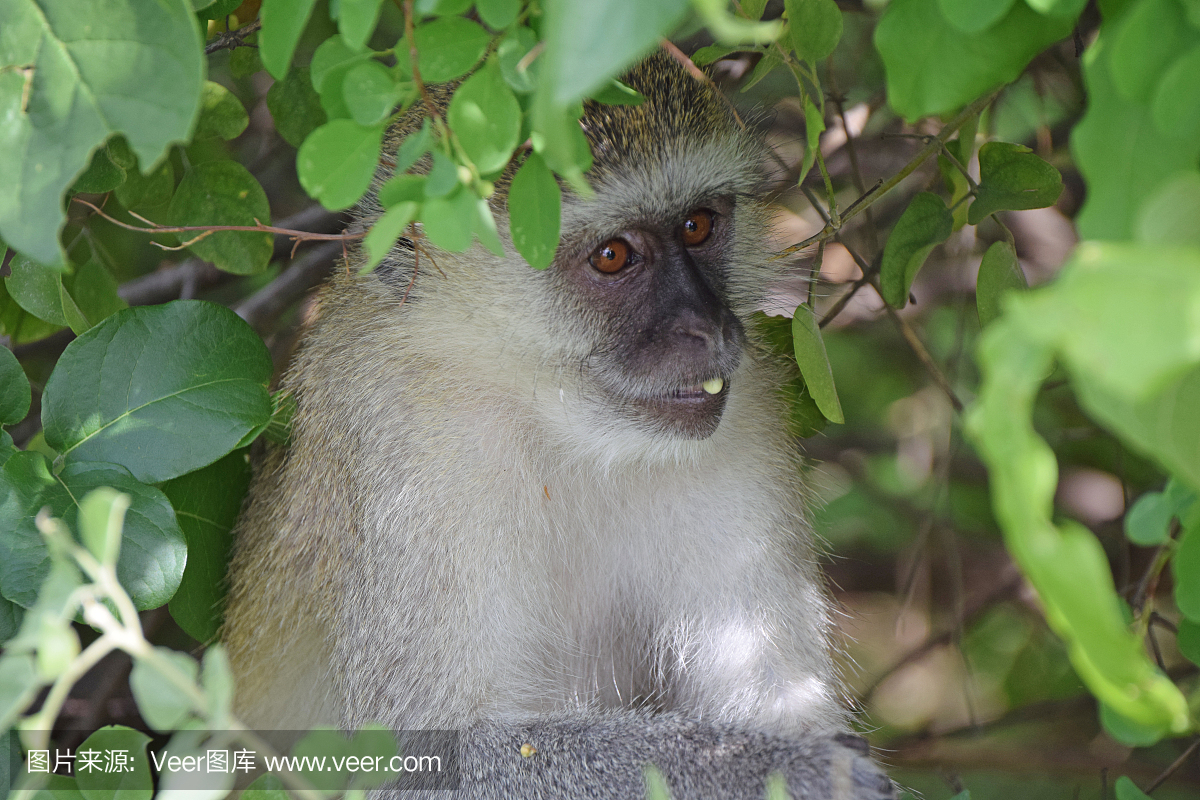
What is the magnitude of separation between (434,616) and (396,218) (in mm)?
1195

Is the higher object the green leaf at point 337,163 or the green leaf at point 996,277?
the green leaf at point 337,163

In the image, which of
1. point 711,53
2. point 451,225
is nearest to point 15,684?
point 451,225

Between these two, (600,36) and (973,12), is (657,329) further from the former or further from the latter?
(600,36)

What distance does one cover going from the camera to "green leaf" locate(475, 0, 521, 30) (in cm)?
140

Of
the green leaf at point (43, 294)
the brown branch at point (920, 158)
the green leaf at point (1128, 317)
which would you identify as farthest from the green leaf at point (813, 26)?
the green leaf at point (43, 294)

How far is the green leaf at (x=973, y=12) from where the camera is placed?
132 cm

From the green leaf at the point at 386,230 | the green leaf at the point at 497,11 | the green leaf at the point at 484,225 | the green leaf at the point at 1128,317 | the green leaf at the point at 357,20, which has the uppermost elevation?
the green leaf at the point at 357,20

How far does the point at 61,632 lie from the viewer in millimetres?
1090

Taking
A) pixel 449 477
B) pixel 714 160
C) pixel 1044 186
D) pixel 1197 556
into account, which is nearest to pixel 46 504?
pixel 449 477

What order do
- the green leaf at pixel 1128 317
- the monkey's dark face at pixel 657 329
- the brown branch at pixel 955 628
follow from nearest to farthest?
the green leaf at pixel 1128 317, the monkey's dark face at pixel 657 329, the brown branch at pixel 955 628

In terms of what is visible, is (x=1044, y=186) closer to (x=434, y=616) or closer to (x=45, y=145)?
(x=434, y=616)

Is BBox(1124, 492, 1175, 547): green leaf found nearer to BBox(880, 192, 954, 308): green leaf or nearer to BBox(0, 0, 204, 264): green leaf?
BBox(880, 192, 954, 308): green leaf

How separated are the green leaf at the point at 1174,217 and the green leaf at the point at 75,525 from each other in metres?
1.78

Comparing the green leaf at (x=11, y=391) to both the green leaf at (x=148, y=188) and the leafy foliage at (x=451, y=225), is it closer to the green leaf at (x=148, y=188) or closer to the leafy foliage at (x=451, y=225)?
the leafy foliage at (x=451, y=225)
